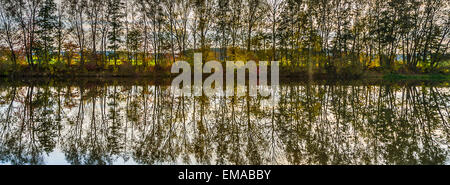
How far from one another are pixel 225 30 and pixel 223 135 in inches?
1183

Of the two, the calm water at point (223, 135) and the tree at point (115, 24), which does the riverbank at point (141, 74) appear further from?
the calm water at point (223, 135)

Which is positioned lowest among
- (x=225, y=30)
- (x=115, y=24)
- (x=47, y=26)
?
(x=225, y=30)

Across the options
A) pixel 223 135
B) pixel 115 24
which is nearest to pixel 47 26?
pixel 115 24

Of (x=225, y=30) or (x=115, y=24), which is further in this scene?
(x=225, y=30)

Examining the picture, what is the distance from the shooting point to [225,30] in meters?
34.8

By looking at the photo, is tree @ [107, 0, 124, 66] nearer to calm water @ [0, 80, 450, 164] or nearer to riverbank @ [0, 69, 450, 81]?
riverbank @ [0, 69, 450, 81]

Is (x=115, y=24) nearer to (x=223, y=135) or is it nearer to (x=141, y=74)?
(x=141, y=74)

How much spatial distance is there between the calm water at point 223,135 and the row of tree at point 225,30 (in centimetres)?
2315

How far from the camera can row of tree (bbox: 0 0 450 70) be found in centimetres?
3234

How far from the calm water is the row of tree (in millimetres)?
23147

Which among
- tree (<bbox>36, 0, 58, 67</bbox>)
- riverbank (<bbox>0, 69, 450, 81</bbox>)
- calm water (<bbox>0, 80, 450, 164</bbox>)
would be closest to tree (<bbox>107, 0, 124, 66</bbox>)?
riverbank (<bbox>0, 69, 450, 81</bbox>)

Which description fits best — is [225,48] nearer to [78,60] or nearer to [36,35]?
[78,60]

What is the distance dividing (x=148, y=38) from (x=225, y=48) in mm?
9602
